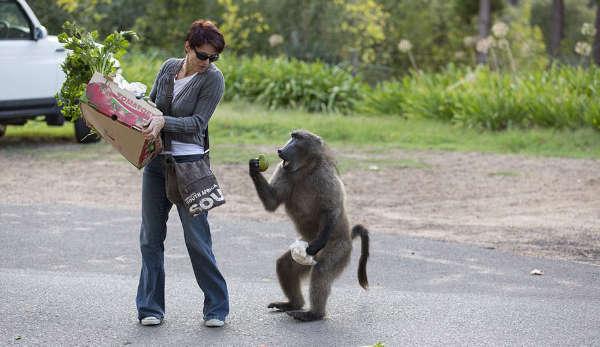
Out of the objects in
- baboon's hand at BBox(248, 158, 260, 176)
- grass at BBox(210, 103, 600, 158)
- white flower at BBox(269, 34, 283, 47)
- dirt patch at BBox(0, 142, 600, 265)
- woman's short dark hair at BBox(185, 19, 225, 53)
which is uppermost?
woman's short dark hair at BBox(185, 19, 225, 53)

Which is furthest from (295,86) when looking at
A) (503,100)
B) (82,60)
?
(82,60)

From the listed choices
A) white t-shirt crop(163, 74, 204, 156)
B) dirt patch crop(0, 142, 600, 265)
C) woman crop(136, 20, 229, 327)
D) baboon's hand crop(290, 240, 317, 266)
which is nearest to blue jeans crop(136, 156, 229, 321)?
woman crop(136, 20, 229, 327)

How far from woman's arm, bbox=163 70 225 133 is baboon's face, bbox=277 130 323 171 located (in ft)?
2.33

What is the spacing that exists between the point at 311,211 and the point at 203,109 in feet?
3.61

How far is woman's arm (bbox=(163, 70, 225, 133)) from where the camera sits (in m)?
5.63

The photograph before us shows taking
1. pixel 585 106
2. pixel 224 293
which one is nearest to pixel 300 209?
pixel 224 293

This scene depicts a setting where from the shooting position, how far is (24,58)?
1389 centimetres

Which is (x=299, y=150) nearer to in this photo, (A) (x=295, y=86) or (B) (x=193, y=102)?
(B) (x=193, y=102)

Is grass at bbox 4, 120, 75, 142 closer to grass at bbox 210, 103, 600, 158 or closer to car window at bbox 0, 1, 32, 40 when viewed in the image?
car window at bbox 0, 1, 32, 40

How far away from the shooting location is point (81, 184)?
1197cm

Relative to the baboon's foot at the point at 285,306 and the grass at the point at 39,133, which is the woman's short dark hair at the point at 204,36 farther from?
the grass at the point at 39,133

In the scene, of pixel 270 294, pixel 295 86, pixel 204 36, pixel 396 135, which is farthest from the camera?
pixel 295 86

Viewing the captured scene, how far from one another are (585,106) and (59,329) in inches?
463

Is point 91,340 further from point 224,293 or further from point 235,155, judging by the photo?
point 235,155
